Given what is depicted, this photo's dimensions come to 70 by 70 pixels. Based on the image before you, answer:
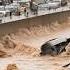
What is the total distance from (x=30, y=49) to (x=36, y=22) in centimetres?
908

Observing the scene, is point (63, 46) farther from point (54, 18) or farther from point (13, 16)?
point (54, 18)

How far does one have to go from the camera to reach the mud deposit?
82.8 feet

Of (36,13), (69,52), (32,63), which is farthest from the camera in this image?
(36,13)

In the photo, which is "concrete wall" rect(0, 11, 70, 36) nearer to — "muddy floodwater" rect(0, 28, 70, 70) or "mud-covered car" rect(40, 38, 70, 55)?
"muddy floodwater" rect(0, 28, 70, 70)

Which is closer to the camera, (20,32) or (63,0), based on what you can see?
(20,32)

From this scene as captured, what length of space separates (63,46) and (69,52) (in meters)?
1.29

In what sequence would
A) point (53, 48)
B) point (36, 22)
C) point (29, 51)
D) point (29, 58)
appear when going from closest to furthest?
1. point (29, 58)
2. point (53, 48)
3. point (29, 51)
4. point (36, 22)

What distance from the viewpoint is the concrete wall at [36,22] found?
3341 cm

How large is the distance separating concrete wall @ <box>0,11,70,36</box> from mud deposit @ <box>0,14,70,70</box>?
0.80 feet

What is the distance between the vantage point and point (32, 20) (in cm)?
3788

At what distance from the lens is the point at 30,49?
30.6 meters

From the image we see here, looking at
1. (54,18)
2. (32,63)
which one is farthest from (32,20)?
(32,63)

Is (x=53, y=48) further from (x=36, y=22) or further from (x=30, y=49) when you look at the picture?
(x=36, y=22)

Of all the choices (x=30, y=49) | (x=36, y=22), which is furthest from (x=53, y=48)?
(x=36, y=22)
